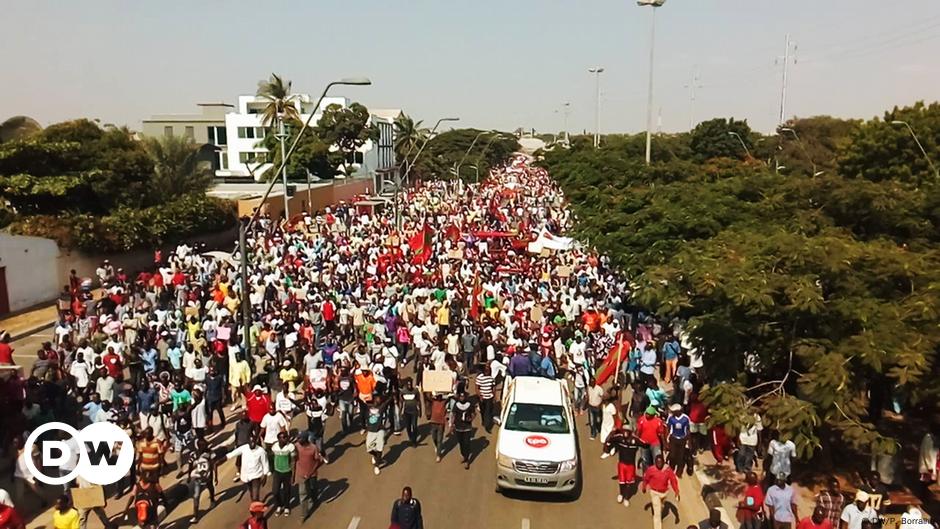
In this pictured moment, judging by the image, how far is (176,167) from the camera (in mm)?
38438

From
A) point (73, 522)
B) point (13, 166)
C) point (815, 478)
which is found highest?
point (13, 166)

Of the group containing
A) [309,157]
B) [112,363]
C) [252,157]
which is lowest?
[112,363]

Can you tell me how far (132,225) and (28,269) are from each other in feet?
16.8

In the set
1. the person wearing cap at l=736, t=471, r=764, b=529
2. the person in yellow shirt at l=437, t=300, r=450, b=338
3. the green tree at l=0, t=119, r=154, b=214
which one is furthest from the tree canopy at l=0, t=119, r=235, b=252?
the person wearing cap at l=736, t=471, r=764, b=529

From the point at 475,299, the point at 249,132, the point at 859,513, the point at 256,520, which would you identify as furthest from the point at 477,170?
the point at 256,520

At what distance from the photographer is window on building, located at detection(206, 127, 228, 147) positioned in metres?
85.6

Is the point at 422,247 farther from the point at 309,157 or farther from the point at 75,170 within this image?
the point at 309,157

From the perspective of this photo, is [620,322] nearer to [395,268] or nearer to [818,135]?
[395,268]

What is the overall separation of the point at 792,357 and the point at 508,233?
20.4 m

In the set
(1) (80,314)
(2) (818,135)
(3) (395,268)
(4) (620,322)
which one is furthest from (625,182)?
(2) (818,135)

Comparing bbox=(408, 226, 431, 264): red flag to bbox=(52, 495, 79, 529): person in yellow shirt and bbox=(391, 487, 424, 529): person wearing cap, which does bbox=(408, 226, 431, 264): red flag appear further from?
bbox=(52, 495, 79, 529): person in yellow shirt

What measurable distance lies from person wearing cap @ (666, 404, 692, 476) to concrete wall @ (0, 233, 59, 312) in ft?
70.6

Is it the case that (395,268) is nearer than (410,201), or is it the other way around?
(395,268)

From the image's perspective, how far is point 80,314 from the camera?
61.0 ft
